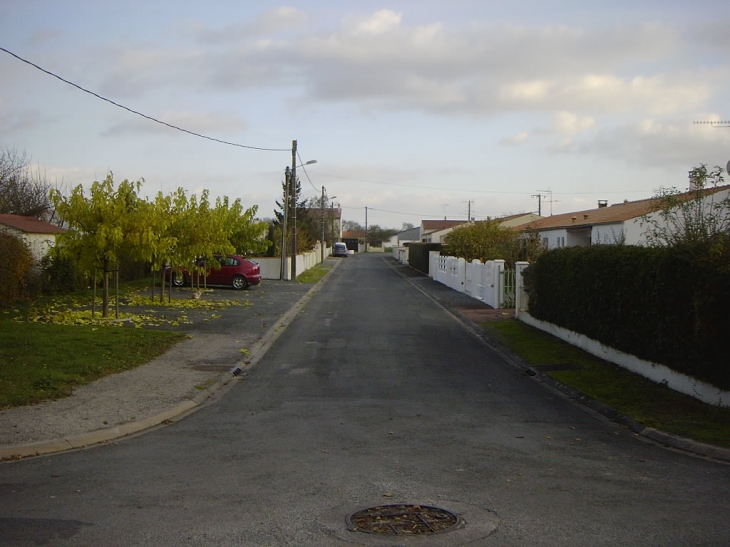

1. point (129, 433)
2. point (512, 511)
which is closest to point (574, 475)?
point (512, 511)

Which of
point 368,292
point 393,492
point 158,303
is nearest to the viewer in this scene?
point 393,492

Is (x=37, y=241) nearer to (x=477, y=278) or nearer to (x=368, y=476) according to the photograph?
(x=477, y=278)

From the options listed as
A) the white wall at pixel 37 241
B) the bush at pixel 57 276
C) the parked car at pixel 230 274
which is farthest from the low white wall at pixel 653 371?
the white wall at pixel 37 241

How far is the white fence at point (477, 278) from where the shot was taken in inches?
1051

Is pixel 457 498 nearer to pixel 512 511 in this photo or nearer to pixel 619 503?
pixel 512 511

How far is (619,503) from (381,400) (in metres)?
5.32

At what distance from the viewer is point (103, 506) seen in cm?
612

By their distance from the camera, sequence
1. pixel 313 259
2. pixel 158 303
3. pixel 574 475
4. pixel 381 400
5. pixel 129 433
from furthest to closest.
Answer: pixel 313 259
pixel 158 303
pixel 381 400
pixel 129 433
pixel 574 475

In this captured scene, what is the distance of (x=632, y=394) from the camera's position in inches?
453

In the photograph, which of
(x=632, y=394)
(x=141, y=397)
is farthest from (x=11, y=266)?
(x=632, y=394)

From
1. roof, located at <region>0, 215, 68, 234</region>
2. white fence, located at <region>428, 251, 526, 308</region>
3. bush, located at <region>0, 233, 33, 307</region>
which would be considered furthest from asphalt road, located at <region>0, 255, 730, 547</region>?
roof, located at <region>0, 215, 68, 234</region>

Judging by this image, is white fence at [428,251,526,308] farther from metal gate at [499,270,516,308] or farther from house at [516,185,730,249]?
house at [516,185,730,249]

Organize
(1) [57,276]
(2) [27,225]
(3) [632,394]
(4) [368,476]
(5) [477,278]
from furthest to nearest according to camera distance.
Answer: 1. (5) [477,278]
2. (2) [27,225]
3. (1) [57,276]
4. (3) [632,394]
5. (4) [368,476]

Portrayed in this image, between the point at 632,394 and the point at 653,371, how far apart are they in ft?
3.66
